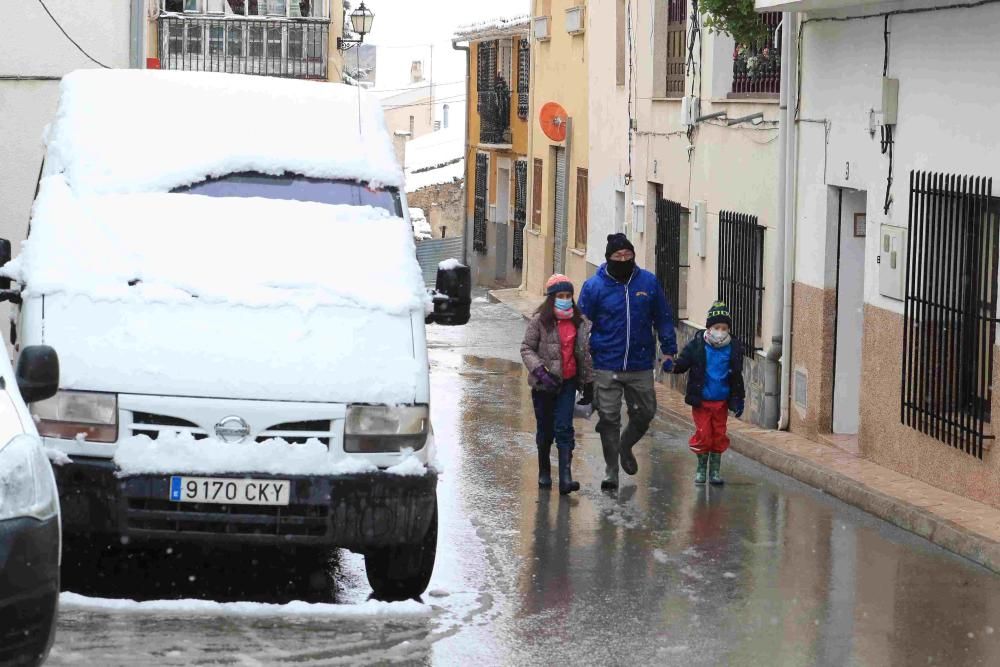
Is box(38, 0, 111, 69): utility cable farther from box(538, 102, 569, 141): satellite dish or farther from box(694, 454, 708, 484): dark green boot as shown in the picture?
box(538, 102, 569, 141): satellite dish

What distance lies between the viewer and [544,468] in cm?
1218

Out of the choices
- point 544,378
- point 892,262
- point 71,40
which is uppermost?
point 71,40

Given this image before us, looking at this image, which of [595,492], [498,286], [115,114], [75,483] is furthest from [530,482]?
[498,286]

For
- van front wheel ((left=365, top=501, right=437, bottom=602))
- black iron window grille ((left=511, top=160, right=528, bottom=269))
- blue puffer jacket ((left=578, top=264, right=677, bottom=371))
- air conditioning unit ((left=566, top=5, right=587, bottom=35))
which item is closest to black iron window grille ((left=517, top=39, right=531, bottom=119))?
black iron window grille ((left=511, top=160, right=528, bottom=269))

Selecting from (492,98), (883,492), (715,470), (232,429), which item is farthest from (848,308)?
(492,98)

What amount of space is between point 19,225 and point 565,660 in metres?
11.8

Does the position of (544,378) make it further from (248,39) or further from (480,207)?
(480,207)

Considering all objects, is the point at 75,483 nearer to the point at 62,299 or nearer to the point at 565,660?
the point at 62,299

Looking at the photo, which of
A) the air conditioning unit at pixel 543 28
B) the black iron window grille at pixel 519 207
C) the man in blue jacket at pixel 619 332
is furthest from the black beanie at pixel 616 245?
the black iron window grille at pixel 519 207

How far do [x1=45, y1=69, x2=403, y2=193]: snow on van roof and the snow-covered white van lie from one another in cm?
1

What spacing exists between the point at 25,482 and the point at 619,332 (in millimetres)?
6858

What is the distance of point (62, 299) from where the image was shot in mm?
8031

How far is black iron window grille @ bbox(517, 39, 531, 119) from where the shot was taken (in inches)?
1590

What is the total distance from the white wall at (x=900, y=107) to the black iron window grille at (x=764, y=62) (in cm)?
172
